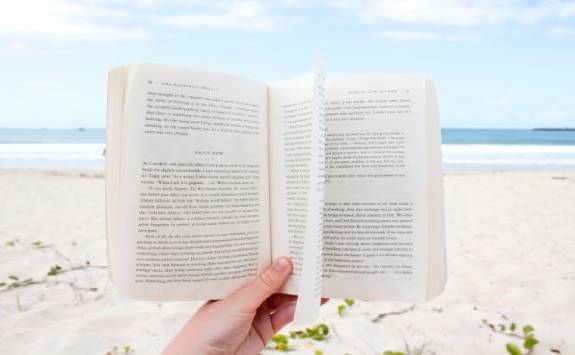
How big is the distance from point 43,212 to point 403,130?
208 inches

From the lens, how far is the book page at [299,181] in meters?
1.20

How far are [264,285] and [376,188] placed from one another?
16.5 inches

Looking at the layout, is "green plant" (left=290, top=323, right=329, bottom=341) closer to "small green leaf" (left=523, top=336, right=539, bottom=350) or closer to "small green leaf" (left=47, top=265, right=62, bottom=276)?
"small green leaf" (left=523, top=336, right=539, bottom=350)

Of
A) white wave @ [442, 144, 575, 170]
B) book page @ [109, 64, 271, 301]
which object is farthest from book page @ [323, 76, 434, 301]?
white wave @ [442, 144, 575, 170]

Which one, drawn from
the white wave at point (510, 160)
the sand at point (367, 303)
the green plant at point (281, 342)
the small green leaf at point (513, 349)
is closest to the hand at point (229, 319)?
the green plant at point (281, 342)

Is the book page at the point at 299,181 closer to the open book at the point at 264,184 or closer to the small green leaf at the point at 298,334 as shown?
the open book at the point at 264,184

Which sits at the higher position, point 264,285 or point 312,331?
point 264,285

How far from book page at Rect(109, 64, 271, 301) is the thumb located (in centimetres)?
5

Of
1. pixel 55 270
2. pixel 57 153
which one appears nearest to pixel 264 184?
pixel 55 270

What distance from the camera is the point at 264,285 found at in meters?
1.32

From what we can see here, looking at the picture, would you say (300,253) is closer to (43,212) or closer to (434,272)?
(434,272)

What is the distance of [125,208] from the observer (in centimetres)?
127

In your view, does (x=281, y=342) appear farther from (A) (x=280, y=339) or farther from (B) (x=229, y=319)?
(B) (x=229, y=319)

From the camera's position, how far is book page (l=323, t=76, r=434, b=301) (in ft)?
4.44
